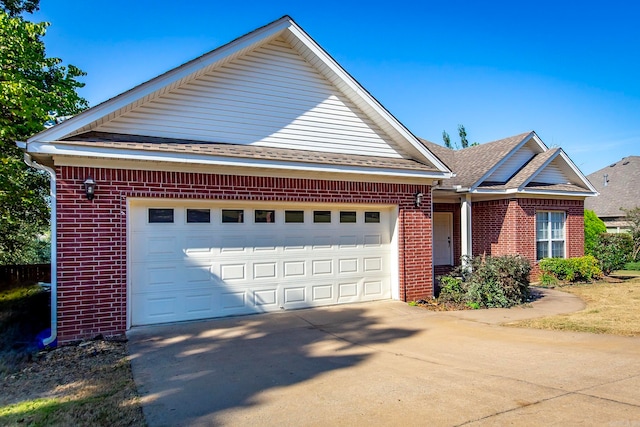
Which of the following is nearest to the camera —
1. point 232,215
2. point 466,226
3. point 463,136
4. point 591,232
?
point 232,215

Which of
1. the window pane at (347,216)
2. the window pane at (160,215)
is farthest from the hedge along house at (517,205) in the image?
the window pane at (160,215)

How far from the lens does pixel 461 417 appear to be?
3.90 meters

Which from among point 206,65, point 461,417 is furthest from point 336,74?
point 461,417

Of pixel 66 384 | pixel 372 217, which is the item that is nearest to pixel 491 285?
pixel 372 217

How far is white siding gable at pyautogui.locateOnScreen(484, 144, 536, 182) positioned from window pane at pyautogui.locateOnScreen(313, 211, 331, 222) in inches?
295

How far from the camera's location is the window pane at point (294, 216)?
8.88 meters

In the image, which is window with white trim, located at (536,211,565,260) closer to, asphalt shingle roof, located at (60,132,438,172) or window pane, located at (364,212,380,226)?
asphalt shingle roof, located at (60,132,438,172)

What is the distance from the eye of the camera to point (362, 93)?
932 centimetres

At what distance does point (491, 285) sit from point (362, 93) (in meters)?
5.57

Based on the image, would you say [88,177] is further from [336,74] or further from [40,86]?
[40,86]

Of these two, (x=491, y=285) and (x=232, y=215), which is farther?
(x=491, y=285)

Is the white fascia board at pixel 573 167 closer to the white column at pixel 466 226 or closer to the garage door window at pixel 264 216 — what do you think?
the white column at pixel 466 226

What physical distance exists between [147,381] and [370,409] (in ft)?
9.21

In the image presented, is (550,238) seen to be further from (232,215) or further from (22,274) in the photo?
(22,274)
